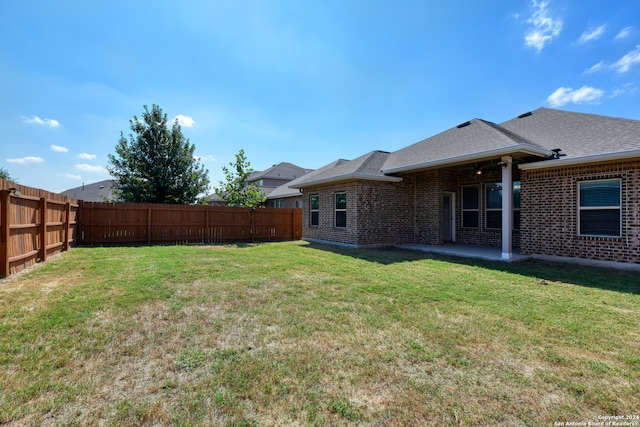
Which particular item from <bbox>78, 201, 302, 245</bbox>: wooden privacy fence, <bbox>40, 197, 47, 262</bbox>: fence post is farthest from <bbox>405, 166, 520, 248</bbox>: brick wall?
<bbox>40, 197, 47, 262</bbox>: fence post

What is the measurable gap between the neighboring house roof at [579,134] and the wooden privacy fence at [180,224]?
10990mm

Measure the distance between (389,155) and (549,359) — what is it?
41.1 ft

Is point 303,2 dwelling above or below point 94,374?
above

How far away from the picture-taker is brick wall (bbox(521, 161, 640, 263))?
733 centimetres

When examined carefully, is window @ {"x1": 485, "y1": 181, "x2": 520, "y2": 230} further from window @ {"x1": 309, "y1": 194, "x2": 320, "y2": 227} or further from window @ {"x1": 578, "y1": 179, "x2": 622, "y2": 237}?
window @ {"x1": 309, "y1": 194, "x2": 320, "y2": 227}

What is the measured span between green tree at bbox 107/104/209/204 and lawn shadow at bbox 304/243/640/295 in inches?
521

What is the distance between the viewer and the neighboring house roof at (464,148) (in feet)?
27.2

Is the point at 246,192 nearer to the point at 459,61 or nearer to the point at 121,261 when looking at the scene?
the point at 121,261

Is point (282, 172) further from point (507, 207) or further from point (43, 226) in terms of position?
point (507, 207)

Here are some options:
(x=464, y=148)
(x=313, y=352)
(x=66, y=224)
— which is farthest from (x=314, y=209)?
(x=313, y=352)

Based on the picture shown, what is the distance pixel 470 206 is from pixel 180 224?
12775 millimetres

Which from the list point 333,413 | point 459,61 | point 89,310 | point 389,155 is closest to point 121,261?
point 89,310

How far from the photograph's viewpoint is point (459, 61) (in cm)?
1159

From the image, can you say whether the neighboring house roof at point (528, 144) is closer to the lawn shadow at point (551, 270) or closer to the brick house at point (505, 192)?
the brick house at point (505, 192)
